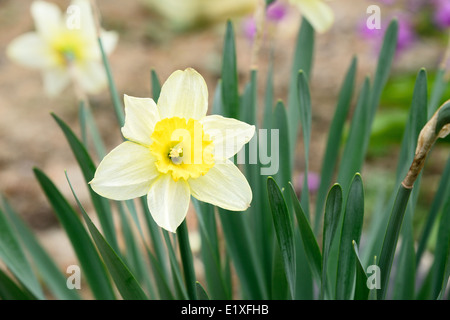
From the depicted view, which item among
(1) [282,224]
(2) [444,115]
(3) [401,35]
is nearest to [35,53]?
(1) [282,224]

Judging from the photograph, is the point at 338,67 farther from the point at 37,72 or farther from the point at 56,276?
the point at 56,276

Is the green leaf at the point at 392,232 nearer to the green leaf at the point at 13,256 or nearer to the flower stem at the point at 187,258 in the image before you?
the flower stem at the point at 187,258

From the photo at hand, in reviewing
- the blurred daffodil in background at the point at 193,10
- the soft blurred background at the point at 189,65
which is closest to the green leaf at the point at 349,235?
the soft blurred background at the point at 189,65

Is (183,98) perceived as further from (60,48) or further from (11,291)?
(60,48)

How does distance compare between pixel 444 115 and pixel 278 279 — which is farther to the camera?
pixel 278 279

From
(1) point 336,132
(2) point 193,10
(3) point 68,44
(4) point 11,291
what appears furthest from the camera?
(2) point 193,10
